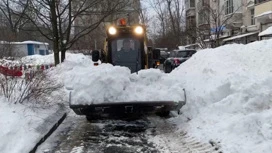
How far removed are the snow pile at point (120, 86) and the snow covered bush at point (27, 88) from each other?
1.05m

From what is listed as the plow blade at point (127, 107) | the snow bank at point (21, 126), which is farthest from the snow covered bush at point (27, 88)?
the plow blade at point (127, 107)

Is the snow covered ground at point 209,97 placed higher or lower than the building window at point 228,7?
lower

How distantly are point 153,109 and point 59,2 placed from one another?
1676 cm

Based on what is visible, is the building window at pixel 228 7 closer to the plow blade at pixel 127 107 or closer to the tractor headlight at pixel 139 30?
the tractor headlight at pixel 139 30

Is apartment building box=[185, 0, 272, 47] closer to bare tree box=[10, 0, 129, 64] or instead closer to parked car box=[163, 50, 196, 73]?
parked car box=[163, 50, 196, 73]

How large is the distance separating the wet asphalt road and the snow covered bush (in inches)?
39.5

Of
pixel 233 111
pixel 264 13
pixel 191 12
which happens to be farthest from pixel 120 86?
pixel 191 12

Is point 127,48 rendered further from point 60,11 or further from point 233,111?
point 60,11

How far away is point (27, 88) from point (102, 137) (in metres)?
2.66

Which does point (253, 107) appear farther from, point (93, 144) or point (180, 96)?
point (93, 144)

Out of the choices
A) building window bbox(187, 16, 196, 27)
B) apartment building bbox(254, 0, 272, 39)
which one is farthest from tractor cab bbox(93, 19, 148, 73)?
building window bbox(187, 16, 196, 27)

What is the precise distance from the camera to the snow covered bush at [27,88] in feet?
28.6

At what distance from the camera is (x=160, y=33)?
69.3 meters

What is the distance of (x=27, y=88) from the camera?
29.4 feet
